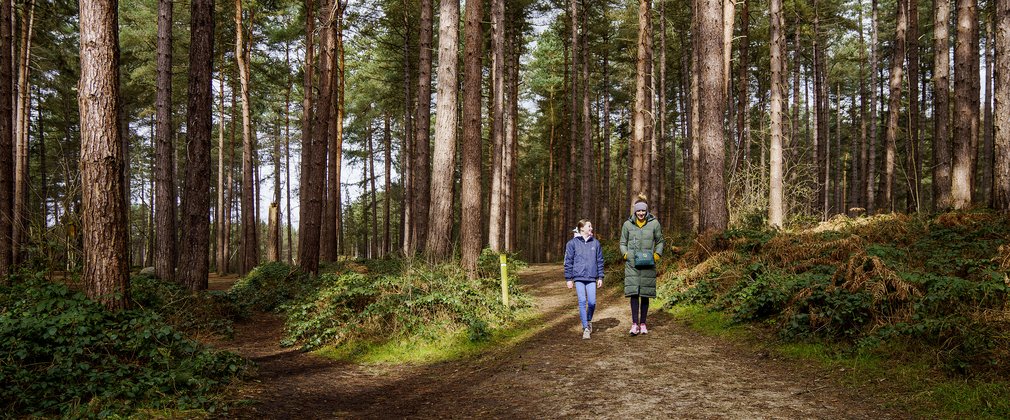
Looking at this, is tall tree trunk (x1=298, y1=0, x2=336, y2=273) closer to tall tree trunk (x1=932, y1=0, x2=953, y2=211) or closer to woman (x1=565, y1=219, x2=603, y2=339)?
woman (x1=565, y1=219, x2=603, y2=339)

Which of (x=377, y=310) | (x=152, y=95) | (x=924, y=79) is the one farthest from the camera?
(x=924, y=79)

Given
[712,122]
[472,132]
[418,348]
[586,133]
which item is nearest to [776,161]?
[712,122]

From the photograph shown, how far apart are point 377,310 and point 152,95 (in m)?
27.5

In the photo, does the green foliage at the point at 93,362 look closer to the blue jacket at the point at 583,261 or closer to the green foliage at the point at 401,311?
the green foliage at the point at 401,311

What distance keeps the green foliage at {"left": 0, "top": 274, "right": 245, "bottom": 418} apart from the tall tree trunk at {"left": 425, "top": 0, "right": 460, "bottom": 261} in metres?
4.56

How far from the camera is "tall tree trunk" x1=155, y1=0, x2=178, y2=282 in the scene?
38.1 ft

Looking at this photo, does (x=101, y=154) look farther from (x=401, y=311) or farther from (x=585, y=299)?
(x=585, y=299)

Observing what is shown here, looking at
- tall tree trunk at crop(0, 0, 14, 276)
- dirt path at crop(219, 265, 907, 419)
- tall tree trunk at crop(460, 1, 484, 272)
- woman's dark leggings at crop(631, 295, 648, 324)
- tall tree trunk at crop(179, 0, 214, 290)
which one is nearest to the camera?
dirt path at crop(219, 265, 907, 419)

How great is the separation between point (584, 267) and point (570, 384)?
8.04 feet

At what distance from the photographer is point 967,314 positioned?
16.1 ft

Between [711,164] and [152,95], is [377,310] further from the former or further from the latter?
[152,95]

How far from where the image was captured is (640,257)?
24.0ft

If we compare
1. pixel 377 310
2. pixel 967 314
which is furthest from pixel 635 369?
pixel 377 310

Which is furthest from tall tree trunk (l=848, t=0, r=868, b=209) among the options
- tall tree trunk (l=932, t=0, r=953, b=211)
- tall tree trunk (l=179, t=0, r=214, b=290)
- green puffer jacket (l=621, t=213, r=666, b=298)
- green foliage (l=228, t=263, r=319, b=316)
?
tall tree trunk (l=179, t=0, r=214, b=290)
